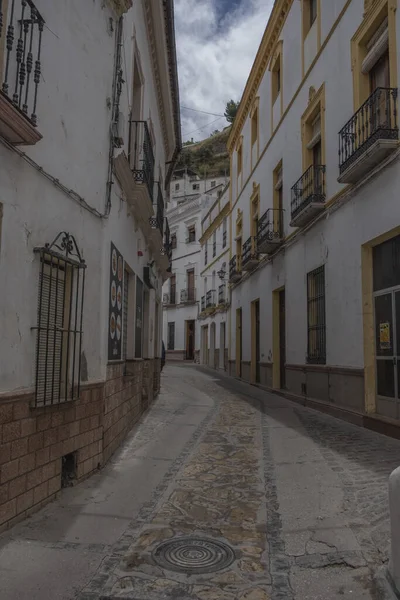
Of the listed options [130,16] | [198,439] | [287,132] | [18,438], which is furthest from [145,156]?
[287,132]

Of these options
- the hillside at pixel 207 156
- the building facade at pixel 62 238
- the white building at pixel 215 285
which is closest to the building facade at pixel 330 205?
the building facade at pixel 62 238

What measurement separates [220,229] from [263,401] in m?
15.1

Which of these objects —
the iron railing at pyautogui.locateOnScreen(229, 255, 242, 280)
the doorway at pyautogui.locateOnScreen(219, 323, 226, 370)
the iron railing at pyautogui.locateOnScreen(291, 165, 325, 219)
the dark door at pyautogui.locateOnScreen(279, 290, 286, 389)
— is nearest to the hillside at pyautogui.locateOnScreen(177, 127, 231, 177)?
the doorway at pyautogui.locateOnScreen(219, 323, 226, 370)

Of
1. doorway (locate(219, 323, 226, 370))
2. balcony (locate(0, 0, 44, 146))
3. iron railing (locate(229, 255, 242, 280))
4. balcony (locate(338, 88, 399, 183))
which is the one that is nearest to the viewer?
balcony (locate(0, 0, 44, 146))

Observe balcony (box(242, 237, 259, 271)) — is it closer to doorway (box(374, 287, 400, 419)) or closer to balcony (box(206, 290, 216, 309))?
doorway (box(374, 287, 400, 419))

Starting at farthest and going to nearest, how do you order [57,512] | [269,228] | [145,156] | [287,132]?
[269,228]
[287,132]
[145,156]
[57,512]

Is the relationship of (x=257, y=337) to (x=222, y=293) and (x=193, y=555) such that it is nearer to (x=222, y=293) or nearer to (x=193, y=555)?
(x=222, y=293)

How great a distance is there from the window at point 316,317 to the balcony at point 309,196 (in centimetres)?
113

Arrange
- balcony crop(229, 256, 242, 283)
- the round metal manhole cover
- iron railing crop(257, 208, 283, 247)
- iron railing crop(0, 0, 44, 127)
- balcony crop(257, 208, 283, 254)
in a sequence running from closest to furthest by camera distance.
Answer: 1. the round metal manhole cover
2. iron railing crop(0, 0, 44, 127)
3. balcony crop(257, 208, 283, 254)
4. iron railing crop(257, 208, 283, 247)
5. balcony crop(229, 256, 242, 283)

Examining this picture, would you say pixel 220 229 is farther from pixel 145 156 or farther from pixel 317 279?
pixel 145 156

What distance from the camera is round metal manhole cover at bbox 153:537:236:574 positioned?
3.18m

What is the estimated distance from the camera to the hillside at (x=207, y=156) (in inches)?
2452

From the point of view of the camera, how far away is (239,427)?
8227 mm

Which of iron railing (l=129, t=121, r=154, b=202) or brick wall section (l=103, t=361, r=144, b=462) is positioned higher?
iron railing (l=129, t=121, r=154, b=202)
